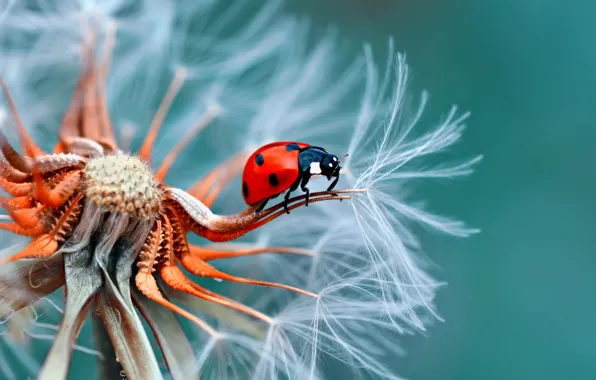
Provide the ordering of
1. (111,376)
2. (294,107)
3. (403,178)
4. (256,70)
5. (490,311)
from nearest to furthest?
(111,376)
(403,178)
(294,107)
(256,70)
(490,311)

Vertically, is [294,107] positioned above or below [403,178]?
above

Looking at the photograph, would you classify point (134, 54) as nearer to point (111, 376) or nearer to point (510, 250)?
point (111, 376)

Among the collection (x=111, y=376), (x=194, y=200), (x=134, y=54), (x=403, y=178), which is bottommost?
(x=111, y=376)

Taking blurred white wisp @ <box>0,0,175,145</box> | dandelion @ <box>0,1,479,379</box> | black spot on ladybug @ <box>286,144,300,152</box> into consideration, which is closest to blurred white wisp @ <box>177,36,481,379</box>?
dandelion @ <box>0,1,479,379</box>

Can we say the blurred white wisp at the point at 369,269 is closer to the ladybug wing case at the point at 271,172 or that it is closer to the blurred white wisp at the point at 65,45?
the ladybug wing case at the point at 271,172

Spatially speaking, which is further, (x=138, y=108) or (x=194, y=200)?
(x=138, y=108)

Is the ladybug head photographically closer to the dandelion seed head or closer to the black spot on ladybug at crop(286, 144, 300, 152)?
the black spot on ladybug at crop(286, 144, 300, 152)

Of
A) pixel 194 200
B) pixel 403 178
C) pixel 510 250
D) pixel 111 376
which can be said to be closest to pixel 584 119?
pixel 510 250

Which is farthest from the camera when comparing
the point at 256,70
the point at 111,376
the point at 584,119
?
the point at 584,119
